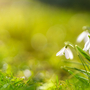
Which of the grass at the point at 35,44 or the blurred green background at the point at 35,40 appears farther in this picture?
the blurred green background at the point at 35,40

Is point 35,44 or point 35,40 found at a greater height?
point 35,40

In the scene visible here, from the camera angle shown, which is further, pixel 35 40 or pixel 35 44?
pixel 35 40

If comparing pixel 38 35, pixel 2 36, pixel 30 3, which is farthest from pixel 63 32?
pixel 30 3

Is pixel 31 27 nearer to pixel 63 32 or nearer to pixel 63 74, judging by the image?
pixel 63 32

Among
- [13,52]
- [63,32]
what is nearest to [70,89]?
[13,52]

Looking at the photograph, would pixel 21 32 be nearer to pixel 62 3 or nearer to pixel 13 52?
pixel 13 52

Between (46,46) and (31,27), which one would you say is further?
(31,27)

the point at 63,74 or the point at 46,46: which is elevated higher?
the point at 46,46

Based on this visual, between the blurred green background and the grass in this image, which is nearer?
the grass

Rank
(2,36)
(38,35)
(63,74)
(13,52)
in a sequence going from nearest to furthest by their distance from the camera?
(63,74) → (13,52) → (2,36) → (38,35)

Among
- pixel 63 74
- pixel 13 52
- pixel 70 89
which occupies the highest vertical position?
pixel 13 52

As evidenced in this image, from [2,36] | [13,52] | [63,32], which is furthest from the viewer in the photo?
[63,32]
